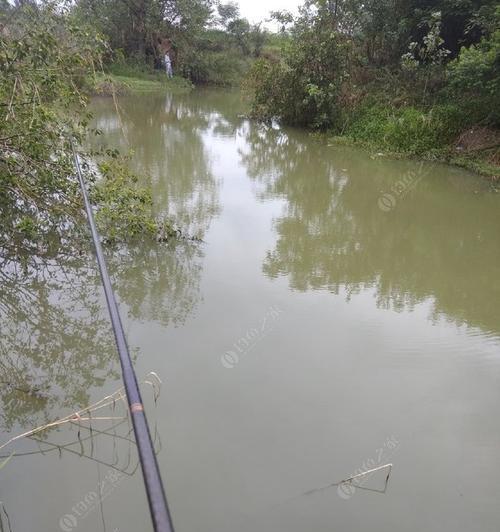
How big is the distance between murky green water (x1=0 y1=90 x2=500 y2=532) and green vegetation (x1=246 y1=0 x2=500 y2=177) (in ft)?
10.8

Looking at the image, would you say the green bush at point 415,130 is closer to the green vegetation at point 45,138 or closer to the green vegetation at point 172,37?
the green vegetation at point 45,138

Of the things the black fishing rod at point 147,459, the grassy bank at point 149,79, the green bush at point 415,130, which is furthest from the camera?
the grassy bank at point 149,79

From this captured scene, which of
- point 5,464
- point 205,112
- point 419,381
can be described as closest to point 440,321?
point 419,381

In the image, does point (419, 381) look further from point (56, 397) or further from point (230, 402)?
point (56, 397)

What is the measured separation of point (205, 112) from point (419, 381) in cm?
1281

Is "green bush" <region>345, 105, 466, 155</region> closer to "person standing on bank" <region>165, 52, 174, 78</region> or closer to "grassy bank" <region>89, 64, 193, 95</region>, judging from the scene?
"grassy bank" <region>89, 64, 193, 95</region>

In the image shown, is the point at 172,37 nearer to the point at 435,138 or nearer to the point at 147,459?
the point at 435,138

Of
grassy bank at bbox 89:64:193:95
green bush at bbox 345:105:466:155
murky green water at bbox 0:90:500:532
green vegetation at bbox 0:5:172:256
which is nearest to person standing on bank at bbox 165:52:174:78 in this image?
grassy bank at bbox 89:64:193:95

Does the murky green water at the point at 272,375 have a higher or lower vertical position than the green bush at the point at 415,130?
lower

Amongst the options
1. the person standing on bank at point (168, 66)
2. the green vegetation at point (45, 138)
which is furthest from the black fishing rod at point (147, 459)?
the person standing on bank at point (168, 66)

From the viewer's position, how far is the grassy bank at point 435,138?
7.83 m

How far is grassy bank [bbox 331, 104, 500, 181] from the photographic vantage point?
7.83 meters

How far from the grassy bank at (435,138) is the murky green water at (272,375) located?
2811 mm

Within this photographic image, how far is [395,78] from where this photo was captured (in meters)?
10.2
